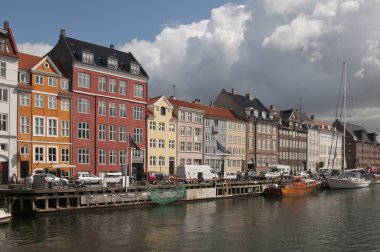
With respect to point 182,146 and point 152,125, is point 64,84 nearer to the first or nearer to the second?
point 152,125

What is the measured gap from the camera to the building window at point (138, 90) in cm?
7419

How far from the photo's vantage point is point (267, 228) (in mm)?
39094

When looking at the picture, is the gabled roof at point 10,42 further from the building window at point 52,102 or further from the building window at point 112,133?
the building window at point 112,133

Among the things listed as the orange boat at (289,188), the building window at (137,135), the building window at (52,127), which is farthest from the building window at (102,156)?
the orange boat at (289,188)

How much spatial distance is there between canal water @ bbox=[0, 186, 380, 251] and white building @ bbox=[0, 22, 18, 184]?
14806 millimetres

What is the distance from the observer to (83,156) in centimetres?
6562

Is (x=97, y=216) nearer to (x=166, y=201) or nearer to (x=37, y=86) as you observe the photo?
(x=166, y=201)

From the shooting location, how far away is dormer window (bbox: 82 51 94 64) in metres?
66.6

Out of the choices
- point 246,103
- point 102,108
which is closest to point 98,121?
point 102,108

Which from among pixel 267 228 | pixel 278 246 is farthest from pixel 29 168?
pixel 278 246

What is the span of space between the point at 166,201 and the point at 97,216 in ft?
42.4

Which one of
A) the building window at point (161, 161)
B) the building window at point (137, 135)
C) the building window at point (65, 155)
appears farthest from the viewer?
the building window at point (161, 161)

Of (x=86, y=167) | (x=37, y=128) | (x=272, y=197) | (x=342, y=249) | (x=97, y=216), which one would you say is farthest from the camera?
(x=272, y=197)

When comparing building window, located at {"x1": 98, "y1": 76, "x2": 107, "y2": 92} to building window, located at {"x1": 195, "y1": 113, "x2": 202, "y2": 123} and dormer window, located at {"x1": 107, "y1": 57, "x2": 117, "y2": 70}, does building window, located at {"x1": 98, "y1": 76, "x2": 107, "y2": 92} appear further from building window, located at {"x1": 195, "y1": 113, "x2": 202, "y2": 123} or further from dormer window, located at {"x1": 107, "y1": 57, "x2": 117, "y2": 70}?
building window, located at {"x1": 195, "y1": 113, "x2": 202, "y2": 123}
